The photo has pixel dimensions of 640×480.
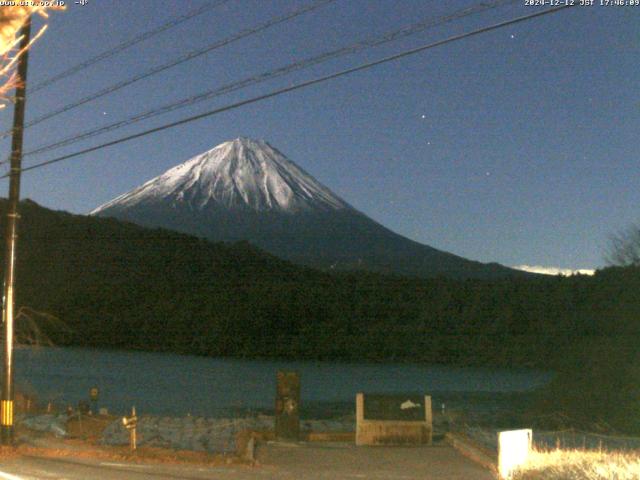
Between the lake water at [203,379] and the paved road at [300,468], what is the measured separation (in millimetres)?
18122

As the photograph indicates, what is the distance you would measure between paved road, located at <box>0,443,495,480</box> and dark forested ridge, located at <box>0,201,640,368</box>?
142 feet

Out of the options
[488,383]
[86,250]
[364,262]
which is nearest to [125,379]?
[488,383]

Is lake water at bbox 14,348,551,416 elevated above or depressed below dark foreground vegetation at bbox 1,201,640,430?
below

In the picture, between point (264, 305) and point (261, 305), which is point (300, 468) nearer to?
point (261, 305)

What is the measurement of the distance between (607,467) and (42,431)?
15473mm

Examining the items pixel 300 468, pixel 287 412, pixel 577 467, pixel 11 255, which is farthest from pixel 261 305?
pixel 577 467

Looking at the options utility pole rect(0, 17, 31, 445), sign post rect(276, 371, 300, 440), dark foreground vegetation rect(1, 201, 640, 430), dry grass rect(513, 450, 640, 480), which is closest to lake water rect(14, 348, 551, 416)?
dark foreground vegetation rect(1, 201, 640, 430)

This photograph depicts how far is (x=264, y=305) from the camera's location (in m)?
79.2

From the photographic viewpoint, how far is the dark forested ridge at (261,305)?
6662 centimetres

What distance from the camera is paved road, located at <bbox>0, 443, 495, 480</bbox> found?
1281 cm

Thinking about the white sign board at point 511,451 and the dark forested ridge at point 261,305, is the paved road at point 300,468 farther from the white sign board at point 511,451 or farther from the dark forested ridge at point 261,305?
the dark forested ridge at point 261,305

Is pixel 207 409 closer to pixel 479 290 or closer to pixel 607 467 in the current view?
pixel 607 467

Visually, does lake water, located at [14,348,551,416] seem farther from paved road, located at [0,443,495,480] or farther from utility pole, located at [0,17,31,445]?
paved road, located at [0,443,495,480]

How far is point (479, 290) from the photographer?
7731cm
